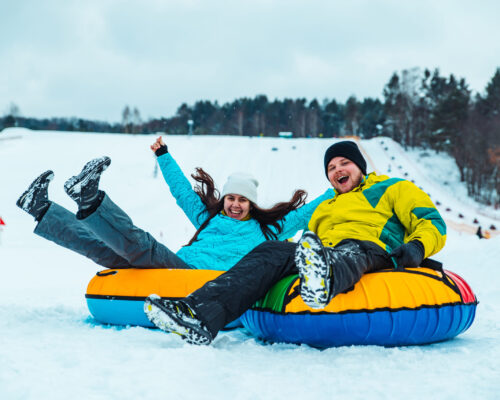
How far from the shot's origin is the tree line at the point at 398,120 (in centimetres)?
3113

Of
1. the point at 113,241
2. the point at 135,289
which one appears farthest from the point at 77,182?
the point at 135,289

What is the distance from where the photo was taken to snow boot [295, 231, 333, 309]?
1.63m

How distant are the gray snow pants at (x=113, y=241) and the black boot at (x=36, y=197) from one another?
4 centimetres

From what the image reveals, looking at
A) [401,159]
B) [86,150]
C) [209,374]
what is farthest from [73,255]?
[401,159]

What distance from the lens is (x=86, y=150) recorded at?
2498 centimetres

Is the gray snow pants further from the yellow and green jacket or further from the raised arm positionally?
the yellow and green jacket

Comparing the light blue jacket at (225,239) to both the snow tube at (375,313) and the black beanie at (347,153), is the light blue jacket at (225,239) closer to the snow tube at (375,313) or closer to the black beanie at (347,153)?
the black beanie at (347,153)

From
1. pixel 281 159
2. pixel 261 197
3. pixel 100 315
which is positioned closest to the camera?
pixel 100 315

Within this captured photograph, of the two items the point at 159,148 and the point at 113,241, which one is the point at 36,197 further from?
the point at 159,148

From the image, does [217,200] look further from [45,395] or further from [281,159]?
[281,159]

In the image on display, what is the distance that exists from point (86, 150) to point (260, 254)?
2486 cm

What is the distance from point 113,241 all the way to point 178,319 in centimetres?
73

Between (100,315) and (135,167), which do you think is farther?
(135,167)

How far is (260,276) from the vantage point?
2.02m
